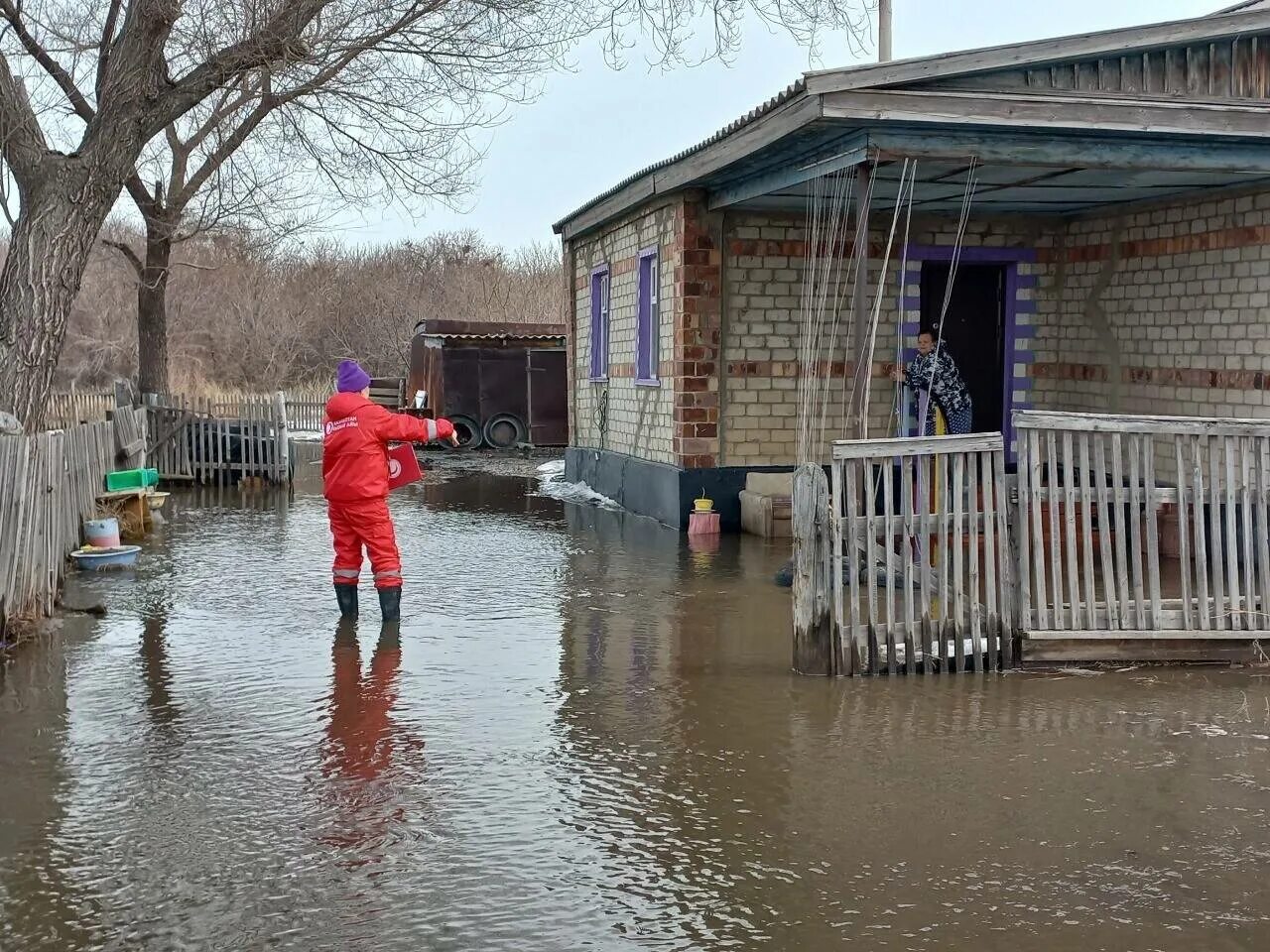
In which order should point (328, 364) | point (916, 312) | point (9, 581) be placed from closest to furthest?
1. point (9, 581)
2. point (916, 312)
3. point (328, 364)

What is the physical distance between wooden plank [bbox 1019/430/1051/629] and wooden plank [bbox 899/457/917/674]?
661 millimetres

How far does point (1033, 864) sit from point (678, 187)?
31.3 ft

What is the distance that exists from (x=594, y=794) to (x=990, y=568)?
2972 millimetres

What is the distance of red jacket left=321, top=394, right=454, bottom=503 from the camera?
8.74 meters

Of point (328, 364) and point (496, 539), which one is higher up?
point (328, 364)

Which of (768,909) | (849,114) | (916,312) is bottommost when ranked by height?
(768,909)

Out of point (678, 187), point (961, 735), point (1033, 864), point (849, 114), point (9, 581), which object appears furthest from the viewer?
point (678, 187)

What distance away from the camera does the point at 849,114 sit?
30.6 ft

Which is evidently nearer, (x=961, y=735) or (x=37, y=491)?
(x=961, y=735)

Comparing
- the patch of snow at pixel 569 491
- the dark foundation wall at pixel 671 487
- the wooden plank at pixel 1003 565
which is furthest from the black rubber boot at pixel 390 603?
the patch of snow at pixel 569 491

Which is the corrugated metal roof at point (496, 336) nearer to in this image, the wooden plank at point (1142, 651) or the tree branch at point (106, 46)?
the tree branch at point (106, 46)

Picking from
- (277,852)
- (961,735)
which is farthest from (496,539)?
(277,852)

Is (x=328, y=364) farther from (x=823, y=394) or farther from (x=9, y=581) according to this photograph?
(x=9, y=581)

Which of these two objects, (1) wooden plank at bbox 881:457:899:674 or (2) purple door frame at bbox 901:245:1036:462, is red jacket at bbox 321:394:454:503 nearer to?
(1) wooden plank at bbox 881:457:899:674
